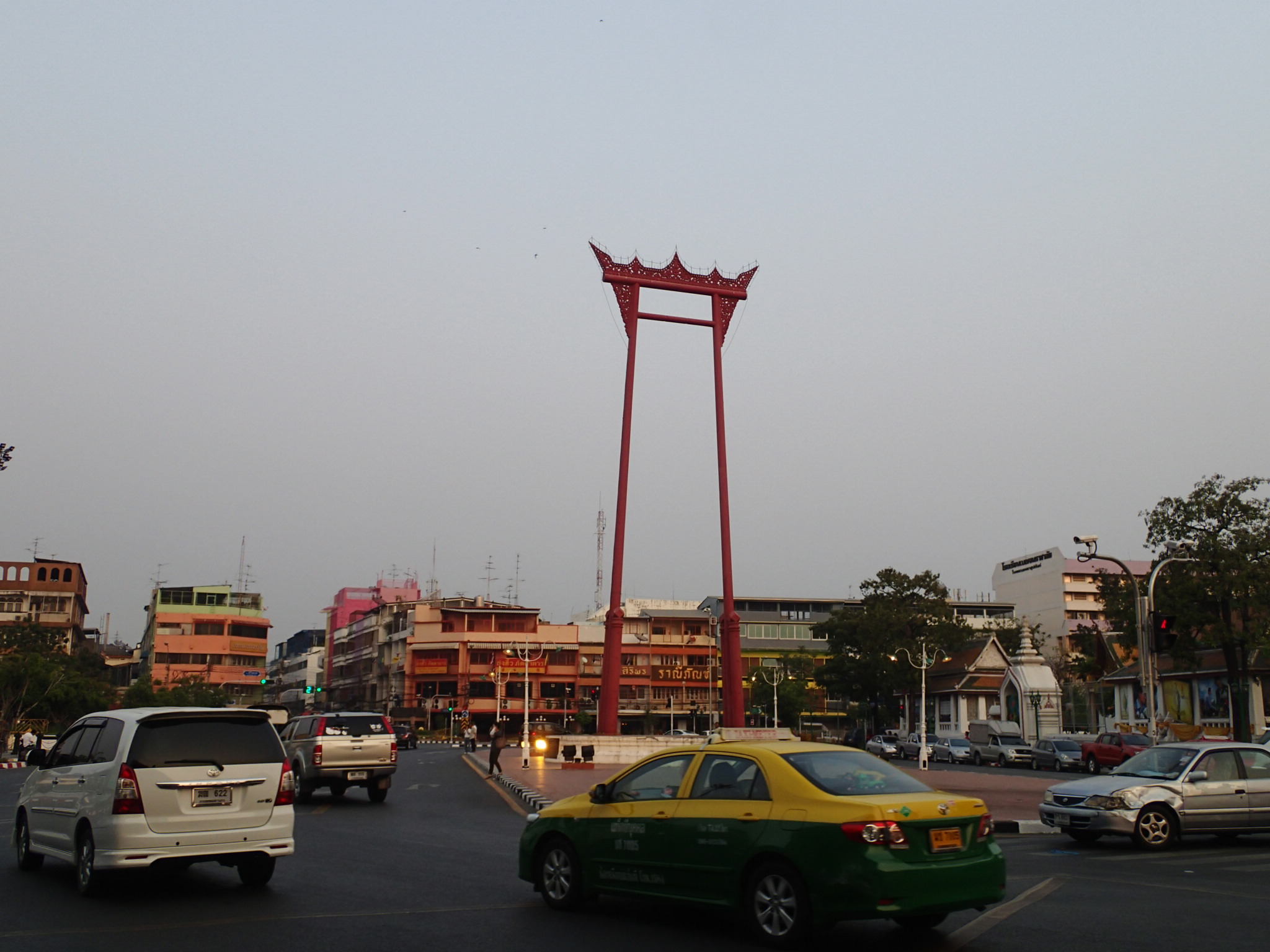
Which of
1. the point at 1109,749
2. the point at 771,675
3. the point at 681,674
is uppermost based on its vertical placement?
the point at 681,674

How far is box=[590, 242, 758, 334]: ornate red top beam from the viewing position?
49719mm

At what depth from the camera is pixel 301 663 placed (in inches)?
5960

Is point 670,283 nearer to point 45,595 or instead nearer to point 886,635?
point 886,635

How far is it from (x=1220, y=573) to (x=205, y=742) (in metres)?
38.3

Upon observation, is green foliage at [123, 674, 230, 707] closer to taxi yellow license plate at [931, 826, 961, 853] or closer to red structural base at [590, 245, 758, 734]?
red structural base at [590, 245, 758, 734]

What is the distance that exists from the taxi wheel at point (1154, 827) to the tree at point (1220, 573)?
26.8 meters

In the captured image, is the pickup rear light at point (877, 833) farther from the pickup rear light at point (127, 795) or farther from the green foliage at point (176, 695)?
the green foliage at point (176, 695)

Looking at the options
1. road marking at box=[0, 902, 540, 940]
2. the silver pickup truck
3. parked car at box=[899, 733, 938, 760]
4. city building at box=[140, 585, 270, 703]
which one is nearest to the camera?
road marking at box=[0, 902, 540, 940]

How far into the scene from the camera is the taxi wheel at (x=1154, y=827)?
49.6 feet

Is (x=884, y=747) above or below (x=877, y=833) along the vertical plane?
below

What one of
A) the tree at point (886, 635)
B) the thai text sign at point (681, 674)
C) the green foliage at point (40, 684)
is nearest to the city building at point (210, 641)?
the green foliage at point (40, 684)

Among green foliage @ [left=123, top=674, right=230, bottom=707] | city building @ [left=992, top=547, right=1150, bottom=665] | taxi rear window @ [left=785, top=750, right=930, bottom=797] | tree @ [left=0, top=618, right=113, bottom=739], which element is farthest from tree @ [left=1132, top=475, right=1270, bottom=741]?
city building @ [left=992, top=547, right=1150, bottom=665]

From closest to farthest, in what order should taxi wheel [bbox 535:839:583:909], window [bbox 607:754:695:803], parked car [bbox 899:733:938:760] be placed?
window [bbox 607:754:695:803], taxi wheel [bbox 535:839:583:909], parked car [bbox 899:733:938:760]

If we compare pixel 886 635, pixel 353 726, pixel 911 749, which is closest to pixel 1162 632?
pixel 353 726
